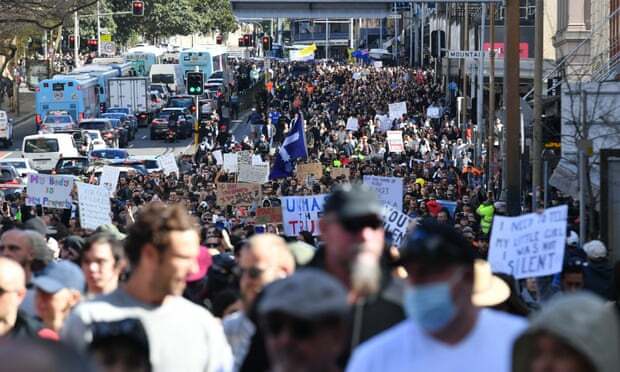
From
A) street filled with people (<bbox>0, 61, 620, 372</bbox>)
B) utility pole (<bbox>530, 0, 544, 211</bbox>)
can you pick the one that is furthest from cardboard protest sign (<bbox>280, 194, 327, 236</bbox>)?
utility pole (<bbox>530, 0, 544, 211</bbox>)

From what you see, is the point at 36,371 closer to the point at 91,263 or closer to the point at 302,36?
the point at 91,263

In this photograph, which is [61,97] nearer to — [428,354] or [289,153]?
[289,153]

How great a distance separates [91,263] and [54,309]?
1.23ft

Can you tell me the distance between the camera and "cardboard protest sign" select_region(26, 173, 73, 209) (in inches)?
968

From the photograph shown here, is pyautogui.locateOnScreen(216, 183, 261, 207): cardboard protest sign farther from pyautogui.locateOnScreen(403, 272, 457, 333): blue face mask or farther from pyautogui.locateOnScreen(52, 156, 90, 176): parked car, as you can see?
pyautogui.locateOnScreen(403, 272, 457, 333): blue face mask

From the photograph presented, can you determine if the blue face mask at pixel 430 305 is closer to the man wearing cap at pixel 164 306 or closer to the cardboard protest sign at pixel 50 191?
the man wearing cap at pixel 164 306

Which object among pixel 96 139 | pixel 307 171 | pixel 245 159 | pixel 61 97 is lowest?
pixel 96 139

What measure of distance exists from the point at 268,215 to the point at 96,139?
33.6 metres

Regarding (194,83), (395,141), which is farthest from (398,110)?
(194,83)

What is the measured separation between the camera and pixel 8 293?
7023mm

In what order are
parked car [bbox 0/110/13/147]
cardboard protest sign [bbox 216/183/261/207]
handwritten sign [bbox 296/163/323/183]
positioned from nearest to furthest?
1. cardboard protest sign [bbox 216/183/261/207]
2. handwritten sign [bbox 296/163/323/183]
3. parked car [bbox 0/110/13/147]

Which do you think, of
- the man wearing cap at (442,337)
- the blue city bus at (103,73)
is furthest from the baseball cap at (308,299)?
the blue city bus at (103,73)

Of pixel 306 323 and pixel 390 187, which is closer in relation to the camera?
pixel 306 323

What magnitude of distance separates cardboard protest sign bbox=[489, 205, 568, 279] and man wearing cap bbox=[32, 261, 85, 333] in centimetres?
419
